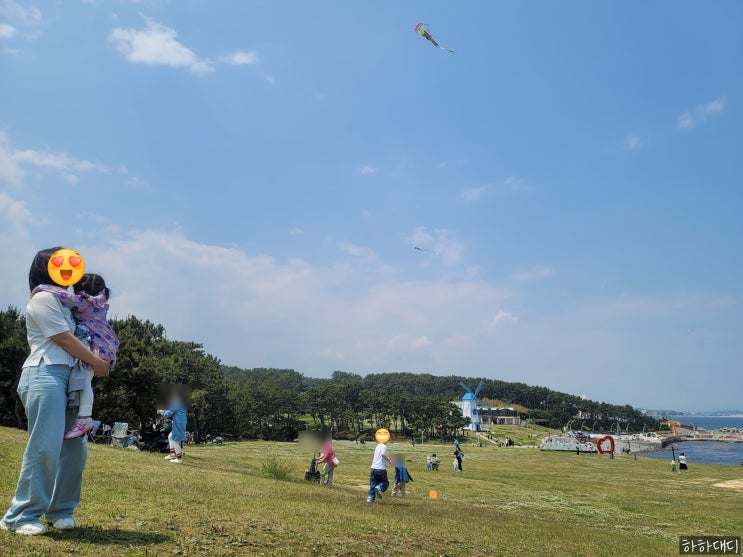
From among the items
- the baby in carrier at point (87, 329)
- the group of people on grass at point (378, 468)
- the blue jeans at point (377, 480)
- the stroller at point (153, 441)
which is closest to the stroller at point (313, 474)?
the group of people on grass at point (378, 468)

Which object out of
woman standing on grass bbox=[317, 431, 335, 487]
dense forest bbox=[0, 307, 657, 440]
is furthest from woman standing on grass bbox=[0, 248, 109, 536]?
dense forest bbox=[0, 307, 657, 440]

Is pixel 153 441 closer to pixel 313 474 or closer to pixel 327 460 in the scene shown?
pixel 313 474

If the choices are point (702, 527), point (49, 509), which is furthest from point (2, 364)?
point (702, 527)

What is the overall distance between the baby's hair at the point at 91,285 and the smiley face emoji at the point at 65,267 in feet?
0.33

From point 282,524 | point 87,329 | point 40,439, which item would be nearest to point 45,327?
point 87,329

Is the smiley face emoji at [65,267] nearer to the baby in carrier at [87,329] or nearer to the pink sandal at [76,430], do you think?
the baby in carrier at [87,329]

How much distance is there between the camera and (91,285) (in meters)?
6.25

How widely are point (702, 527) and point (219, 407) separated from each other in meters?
73.4

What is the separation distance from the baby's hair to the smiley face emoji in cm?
10

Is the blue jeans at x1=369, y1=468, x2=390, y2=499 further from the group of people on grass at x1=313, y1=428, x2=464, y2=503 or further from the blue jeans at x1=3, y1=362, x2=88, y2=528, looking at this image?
the blue jeans at x1=3, y1=362, x2=88, y2=528

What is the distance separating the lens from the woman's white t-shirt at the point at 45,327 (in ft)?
18.2

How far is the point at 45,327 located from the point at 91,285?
845mm

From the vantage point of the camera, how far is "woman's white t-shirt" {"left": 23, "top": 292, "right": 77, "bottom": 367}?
18.2 ft

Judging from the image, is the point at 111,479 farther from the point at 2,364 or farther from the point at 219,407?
the point at 219,407
